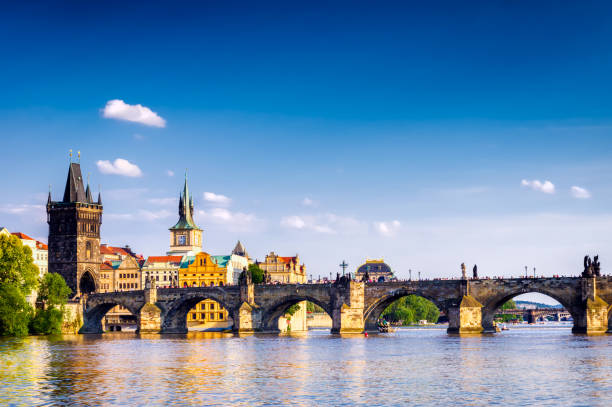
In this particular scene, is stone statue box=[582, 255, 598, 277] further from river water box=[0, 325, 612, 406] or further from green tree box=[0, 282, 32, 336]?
green tree box=[0, 282, 32, 336]

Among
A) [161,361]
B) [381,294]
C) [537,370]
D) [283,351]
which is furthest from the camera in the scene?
[381,294]

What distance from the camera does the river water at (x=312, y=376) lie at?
43.3 metres

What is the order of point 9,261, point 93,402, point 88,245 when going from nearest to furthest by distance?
point 93,402, point 9,261, point 88,245

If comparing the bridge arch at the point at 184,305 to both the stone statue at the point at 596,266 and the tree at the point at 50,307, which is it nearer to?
the tree at the point at 50,307

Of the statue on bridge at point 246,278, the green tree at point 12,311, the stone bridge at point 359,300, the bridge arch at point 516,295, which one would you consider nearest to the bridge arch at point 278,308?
the stone bridge at point 359,300

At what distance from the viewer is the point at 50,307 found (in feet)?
393

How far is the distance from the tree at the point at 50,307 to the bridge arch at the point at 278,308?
28.6 meters

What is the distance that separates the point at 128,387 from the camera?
48.3 m

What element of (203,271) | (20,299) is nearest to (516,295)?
(20,299)

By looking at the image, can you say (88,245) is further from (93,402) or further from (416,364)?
(93,402)

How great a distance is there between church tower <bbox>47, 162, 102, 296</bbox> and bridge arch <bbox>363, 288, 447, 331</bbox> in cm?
5786

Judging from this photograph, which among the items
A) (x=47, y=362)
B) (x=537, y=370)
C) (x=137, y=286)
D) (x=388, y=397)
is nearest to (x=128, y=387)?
(x=388, y=397)

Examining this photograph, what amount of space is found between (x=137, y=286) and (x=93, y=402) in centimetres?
14143

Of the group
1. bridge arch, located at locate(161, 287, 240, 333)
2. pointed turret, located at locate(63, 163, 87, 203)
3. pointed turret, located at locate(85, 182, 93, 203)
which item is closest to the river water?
bridge arch, located at locate(161, 287, 240, 333)
